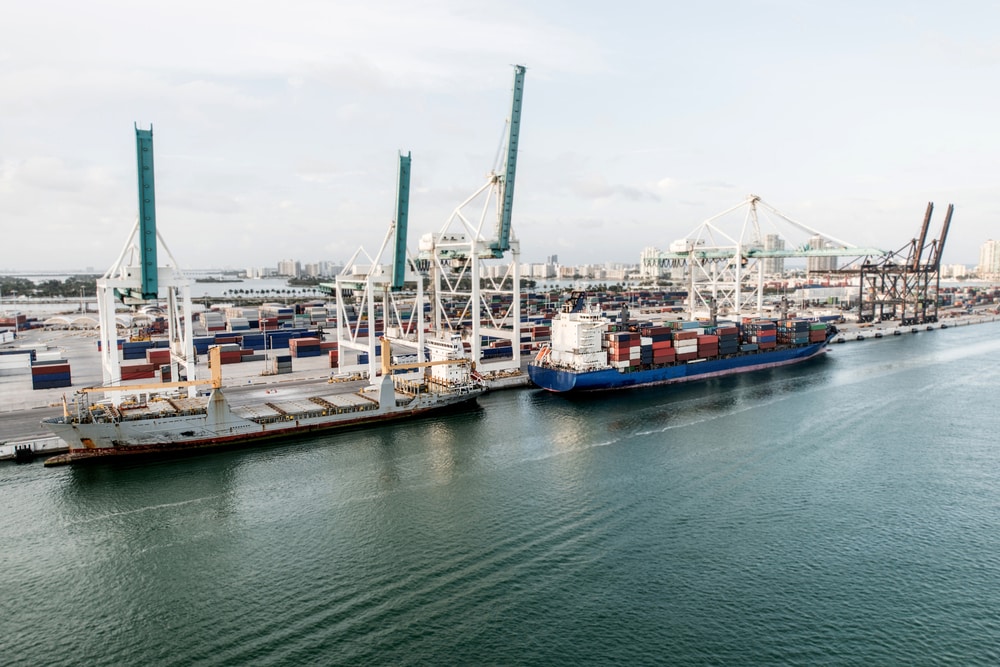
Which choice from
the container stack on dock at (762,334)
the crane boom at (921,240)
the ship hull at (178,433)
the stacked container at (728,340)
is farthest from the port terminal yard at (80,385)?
the crane boom at (921,240)

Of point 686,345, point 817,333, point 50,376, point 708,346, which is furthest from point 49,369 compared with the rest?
point 817,333

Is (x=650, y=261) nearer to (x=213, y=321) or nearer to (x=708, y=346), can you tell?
(x=708, y=346)

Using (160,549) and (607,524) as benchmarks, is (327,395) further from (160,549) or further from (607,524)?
(607,524)

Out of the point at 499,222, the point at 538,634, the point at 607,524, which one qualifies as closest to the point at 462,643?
the point at 538,634

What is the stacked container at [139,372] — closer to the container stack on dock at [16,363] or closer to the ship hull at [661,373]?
the container stack on dock at [16,363]

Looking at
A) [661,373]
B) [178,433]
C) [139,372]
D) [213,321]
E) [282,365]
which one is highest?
[213,321]
